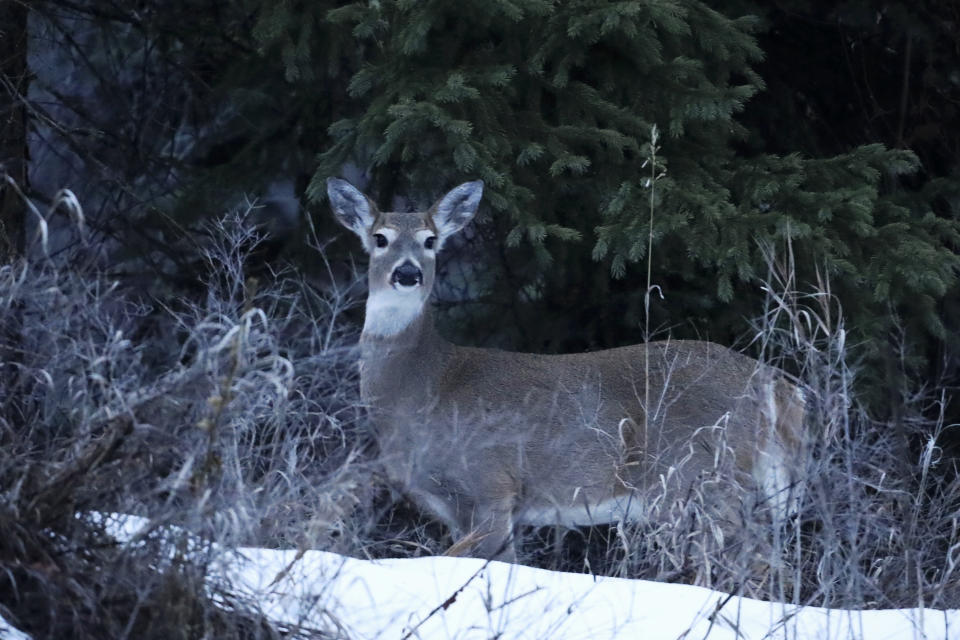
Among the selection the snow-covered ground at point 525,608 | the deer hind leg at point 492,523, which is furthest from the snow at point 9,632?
the deer hind leg at point 492,523

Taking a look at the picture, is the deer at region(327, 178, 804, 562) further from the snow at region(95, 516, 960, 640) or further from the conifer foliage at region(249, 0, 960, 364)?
the snow at region(95, 516, 960, 640)

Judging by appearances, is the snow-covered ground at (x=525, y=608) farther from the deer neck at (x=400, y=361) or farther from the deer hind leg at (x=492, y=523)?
the deer neck at (x=400, y=361)

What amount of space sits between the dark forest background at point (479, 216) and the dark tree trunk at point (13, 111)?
0.07ft

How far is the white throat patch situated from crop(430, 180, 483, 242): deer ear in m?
0.37

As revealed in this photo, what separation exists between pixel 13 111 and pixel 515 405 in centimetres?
288

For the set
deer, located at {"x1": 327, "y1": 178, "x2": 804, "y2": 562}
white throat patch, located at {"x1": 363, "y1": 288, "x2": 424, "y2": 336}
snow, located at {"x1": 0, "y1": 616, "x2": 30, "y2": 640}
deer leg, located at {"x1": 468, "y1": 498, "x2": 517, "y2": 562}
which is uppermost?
snow, located at {"x1": 0, "y1": 616, "x2": 30, "y2": 640}

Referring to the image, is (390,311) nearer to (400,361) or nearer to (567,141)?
(400,361)

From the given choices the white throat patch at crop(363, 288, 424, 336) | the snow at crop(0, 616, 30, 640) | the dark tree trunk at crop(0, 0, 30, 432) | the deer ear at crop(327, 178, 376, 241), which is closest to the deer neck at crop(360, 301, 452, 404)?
the white throat patch at crop(363, 288, 424, 336)

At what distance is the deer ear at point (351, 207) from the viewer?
6.24 m

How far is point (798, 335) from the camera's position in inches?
156

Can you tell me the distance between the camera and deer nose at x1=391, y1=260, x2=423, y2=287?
612cm

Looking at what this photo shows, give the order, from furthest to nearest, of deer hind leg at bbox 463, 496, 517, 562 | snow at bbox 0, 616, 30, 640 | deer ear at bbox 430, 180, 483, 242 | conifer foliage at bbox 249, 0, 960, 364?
deer ear at bbox 430, 180, 483, 242
deer hind leg at bbox 463, 496, 517, 562
conifer foliage at bbox 249, 0, 960, 364
snow at bbox 0, 616, 30, 640

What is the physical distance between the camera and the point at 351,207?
6.36m

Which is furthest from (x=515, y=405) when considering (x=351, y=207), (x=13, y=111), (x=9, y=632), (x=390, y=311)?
(x=9, y=632)
